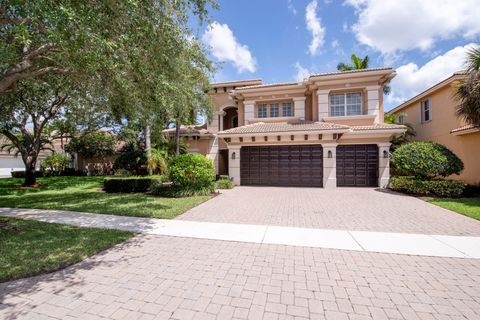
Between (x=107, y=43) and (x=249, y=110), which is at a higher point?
(x=249, y=110)

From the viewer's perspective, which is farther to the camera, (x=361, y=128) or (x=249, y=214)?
(x=361, y=128)

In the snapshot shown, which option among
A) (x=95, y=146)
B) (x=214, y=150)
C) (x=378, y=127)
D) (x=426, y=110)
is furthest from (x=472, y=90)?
(x=95, y=146)

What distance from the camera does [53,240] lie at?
5523mm

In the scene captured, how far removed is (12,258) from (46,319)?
270cm

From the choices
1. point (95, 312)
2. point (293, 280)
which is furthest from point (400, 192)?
point (95, 312)

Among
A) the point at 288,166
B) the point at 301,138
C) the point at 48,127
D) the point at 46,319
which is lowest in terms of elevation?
the point at 46,319

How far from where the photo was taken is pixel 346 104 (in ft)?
52.7

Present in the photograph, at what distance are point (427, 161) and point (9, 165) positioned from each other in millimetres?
48027

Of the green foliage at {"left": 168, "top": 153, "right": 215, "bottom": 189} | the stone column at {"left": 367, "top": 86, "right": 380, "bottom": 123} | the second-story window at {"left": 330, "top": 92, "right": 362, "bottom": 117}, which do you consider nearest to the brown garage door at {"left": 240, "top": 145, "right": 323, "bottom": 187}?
the second-story window at {"left": 330, "top": 92, "right": 362, "bottom": 117}

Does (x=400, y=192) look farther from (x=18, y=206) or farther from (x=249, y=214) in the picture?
(x=18, y=206)

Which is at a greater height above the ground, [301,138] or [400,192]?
[301,138]

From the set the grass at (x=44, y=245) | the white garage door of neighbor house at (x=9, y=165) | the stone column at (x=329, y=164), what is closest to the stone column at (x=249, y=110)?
the stone column at (x=329, y=164)

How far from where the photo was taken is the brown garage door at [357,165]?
14688 mm

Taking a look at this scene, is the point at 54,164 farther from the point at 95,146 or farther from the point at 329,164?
the point at 329,164
